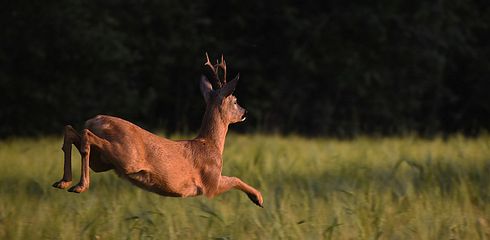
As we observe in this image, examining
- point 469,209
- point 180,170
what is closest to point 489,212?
point 469,209

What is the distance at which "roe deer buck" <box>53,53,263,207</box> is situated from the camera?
5219mm

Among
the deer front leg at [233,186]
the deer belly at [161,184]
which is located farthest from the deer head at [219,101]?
the deer belly at [161,184]

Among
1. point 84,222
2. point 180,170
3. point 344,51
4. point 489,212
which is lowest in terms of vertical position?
point 344,51

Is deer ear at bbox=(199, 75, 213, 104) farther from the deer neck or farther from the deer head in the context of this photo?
the deer neck

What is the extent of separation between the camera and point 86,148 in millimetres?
5062

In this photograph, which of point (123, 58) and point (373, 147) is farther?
point (123, 58)

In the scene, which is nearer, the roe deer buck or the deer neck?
the roe deer buck

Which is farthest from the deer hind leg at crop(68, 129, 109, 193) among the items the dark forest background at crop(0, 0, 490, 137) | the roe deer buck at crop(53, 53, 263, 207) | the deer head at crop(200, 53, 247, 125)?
the dark forest background at crop(0, 0, 490, 137)

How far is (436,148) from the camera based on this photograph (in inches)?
443

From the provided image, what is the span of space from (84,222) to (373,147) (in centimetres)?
590

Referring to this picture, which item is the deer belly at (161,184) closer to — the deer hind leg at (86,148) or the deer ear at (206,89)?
the deer hind leg at (86,148)

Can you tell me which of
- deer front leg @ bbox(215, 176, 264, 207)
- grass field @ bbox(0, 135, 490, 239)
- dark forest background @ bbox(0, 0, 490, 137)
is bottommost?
dark forest background @ bbox(0, 0, 490, 137)

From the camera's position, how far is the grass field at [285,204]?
6.09 meters

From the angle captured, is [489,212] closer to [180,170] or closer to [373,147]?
[180,170]
